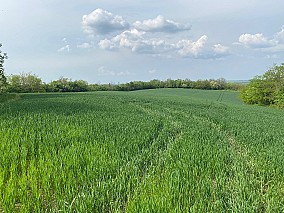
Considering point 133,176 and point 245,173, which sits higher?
point 133,176

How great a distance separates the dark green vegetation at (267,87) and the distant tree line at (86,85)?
3851cm

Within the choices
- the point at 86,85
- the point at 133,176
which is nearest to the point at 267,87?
the point at 86,85

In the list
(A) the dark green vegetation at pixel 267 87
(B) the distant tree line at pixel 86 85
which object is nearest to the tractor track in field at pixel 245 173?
(A) the dark green vegetation at pixel 267 87

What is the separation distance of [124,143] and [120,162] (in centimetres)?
203

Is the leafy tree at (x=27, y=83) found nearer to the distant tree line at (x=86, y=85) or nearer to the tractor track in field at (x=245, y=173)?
the distant tree line at (x=86, y=85)

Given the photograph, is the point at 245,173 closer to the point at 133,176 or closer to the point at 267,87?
the point at 133,176

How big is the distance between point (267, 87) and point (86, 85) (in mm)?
54487

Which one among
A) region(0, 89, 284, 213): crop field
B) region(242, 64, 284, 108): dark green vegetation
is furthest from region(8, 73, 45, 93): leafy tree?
region(0, 89, 284, 213): crop field

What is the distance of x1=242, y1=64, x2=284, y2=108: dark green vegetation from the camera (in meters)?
59.3

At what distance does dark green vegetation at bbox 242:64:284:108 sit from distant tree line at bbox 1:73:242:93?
38.5 metres

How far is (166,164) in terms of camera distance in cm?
695

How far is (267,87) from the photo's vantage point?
60.7m

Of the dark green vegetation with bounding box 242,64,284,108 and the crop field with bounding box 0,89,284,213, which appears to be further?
the dark green vegetation with bounding box 242,64,284,108

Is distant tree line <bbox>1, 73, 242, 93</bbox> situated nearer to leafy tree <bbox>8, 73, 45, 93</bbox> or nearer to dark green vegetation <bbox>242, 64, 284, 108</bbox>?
leafy tree <bbox>8, 73, 45, 93</bbox>
